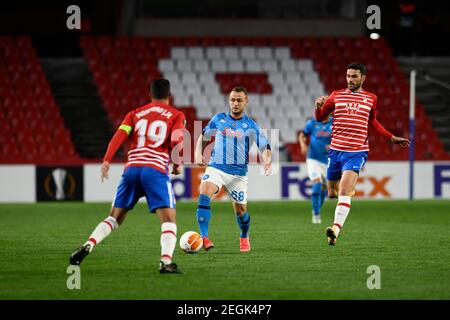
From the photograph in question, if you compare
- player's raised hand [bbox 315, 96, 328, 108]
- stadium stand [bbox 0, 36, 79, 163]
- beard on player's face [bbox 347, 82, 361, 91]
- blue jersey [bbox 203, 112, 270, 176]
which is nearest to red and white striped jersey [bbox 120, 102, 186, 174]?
blue jersey [bbox 203, 112, 270, 176]

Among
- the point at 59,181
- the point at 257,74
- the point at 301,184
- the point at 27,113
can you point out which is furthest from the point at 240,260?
the point at 257,74

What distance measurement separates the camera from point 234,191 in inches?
457

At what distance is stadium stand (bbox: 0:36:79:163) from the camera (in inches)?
986

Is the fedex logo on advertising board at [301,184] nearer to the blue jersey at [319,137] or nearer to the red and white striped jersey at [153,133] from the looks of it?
the blue jersey at [319,137]

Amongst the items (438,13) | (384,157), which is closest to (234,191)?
(384,157)

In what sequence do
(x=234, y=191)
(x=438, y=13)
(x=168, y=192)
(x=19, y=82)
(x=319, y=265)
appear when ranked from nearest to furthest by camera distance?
(x=168, y=192), (x=319, y=265), (x=234, y=191), (x=19, y=82), (x=438, y=13)

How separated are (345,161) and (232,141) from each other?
58.6 inches

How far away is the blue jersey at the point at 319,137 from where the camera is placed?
1734 centimetres

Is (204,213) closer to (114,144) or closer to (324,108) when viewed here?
(324,108)

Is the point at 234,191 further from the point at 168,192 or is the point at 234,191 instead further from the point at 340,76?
the point at 340,76

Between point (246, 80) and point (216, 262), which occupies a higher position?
point (246, 80)

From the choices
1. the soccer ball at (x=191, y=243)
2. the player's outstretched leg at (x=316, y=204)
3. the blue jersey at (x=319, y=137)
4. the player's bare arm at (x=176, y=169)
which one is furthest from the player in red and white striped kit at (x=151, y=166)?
the blue jersey at (x=319, y=137)

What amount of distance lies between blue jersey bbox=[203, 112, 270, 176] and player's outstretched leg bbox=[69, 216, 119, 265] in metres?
2.65

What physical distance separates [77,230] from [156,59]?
1546 centimetres
